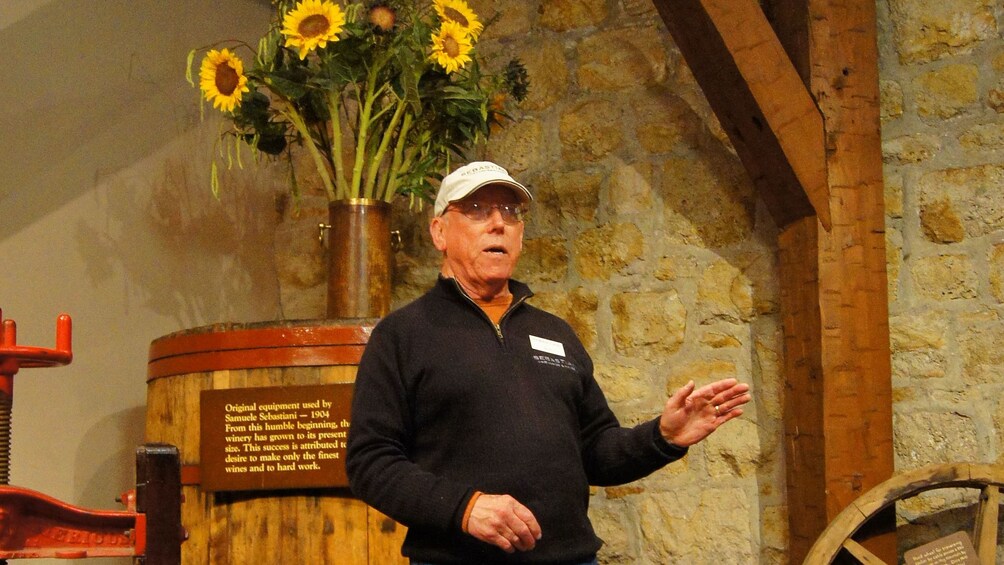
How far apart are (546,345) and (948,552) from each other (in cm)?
121

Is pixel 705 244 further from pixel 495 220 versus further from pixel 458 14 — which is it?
pixel 495 220

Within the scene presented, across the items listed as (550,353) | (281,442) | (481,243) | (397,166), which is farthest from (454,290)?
(397,166)

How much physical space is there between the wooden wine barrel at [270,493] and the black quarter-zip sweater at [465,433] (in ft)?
1.93

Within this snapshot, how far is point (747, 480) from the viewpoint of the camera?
299 centimetres

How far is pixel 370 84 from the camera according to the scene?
298 cm

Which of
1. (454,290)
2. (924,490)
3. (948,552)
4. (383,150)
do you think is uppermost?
(383,150)

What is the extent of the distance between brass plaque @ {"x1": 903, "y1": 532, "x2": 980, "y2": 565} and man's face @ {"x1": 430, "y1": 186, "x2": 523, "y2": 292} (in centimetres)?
125

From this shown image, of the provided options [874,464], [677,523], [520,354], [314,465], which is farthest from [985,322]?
[314,465]

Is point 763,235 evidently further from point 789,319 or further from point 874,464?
point 874,464

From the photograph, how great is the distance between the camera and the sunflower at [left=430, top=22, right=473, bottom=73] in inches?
114

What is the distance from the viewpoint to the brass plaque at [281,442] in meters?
2.45

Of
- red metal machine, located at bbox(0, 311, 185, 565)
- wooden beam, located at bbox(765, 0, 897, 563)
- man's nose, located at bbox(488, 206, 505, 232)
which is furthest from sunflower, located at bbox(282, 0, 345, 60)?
red metal machine, located at bbox(0, 311, 185, 565)

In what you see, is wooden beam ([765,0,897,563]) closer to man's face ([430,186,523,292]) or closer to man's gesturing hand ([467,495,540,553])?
man's face ([430,186,523,292])

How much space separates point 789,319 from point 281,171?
1806 millimetres
